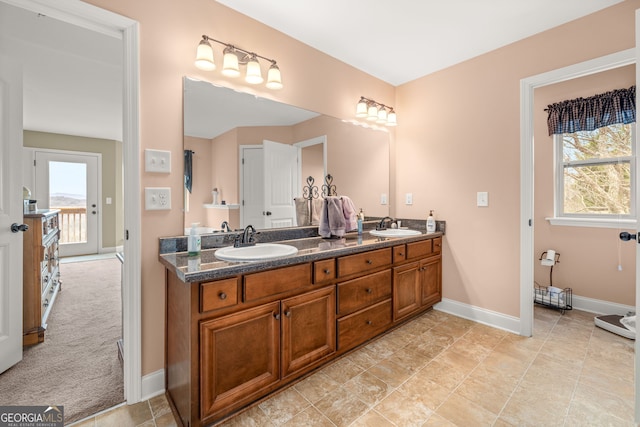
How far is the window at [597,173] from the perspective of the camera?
2689 mm

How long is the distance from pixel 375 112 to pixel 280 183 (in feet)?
4.40

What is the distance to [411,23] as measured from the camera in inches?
83.8

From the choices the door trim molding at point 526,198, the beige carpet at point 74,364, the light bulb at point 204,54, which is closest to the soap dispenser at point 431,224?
the door trim molding at point 526,198

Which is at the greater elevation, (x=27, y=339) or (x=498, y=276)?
(x=498, y=276)

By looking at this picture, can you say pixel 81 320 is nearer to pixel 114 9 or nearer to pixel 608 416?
pixel 114 9

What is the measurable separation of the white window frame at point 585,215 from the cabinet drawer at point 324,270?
266cm

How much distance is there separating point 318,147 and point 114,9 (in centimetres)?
151

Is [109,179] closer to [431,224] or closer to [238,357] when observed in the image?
[238,357]

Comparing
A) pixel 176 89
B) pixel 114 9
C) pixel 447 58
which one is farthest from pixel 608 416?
pixel 114 9

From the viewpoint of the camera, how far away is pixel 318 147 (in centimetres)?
245

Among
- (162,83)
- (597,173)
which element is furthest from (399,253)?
(597,173)

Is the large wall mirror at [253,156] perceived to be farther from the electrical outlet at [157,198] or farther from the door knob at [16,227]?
the door knob at [16,227]

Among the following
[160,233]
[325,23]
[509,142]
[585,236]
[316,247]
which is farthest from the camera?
[585,236]

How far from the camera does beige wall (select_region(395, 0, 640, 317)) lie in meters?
2.17
